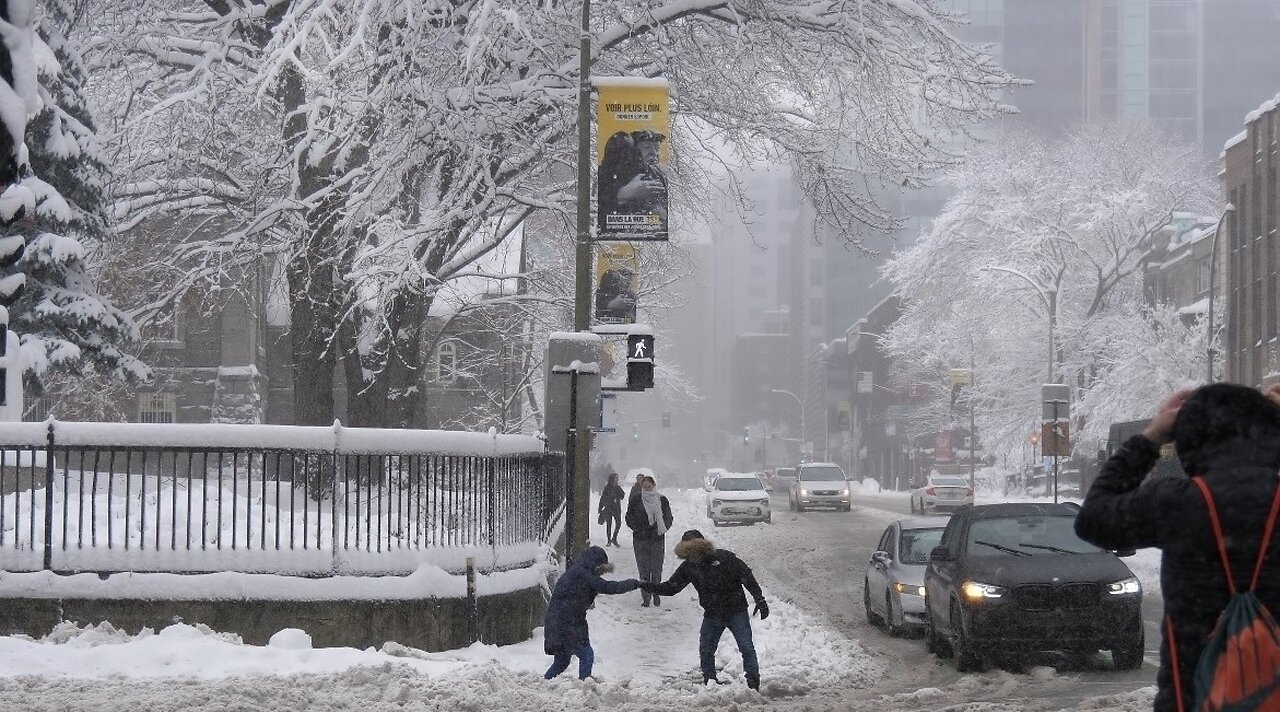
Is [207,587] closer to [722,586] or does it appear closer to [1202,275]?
[722,586]

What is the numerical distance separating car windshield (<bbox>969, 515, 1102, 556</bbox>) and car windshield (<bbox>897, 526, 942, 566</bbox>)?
10.1 feet

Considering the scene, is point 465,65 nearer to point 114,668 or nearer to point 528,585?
point 528,585

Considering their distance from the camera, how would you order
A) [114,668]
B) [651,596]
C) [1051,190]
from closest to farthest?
1. [114,668]
2. [651,596]
3. [1051,190]

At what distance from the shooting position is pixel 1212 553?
5.30 metres

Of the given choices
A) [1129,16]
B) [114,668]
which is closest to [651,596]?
[114,668]

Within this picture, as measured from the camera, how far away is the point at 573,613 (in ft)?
42.8

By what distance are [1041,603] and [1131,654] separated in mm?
968

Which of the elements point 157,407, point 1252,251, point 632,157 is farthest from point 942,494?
point 632,157

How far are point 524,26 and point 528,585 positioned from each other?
6786 millimetres

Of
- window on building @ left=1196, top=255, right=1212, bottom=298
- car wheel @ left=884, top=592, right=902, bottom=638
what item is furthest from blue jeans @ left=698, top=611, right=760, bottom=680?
window on building @ left=1196, top=255, right=1212, bottom=298

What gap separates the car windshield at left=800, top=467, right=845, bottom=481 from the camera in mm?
58062

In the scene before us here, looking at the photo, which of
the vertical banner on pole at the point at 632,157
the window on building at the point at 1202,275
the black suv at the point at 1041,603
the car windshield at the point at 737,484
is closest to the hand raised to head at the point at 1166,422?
the black suv at the point at 1041,603

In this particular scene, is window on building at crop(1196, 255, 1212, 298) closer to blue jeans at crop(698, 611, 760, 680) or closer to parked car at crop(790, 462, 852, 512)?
parked car at crop(790, 462, 852, 512)

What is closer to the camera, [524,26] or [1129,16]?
[524,26]
